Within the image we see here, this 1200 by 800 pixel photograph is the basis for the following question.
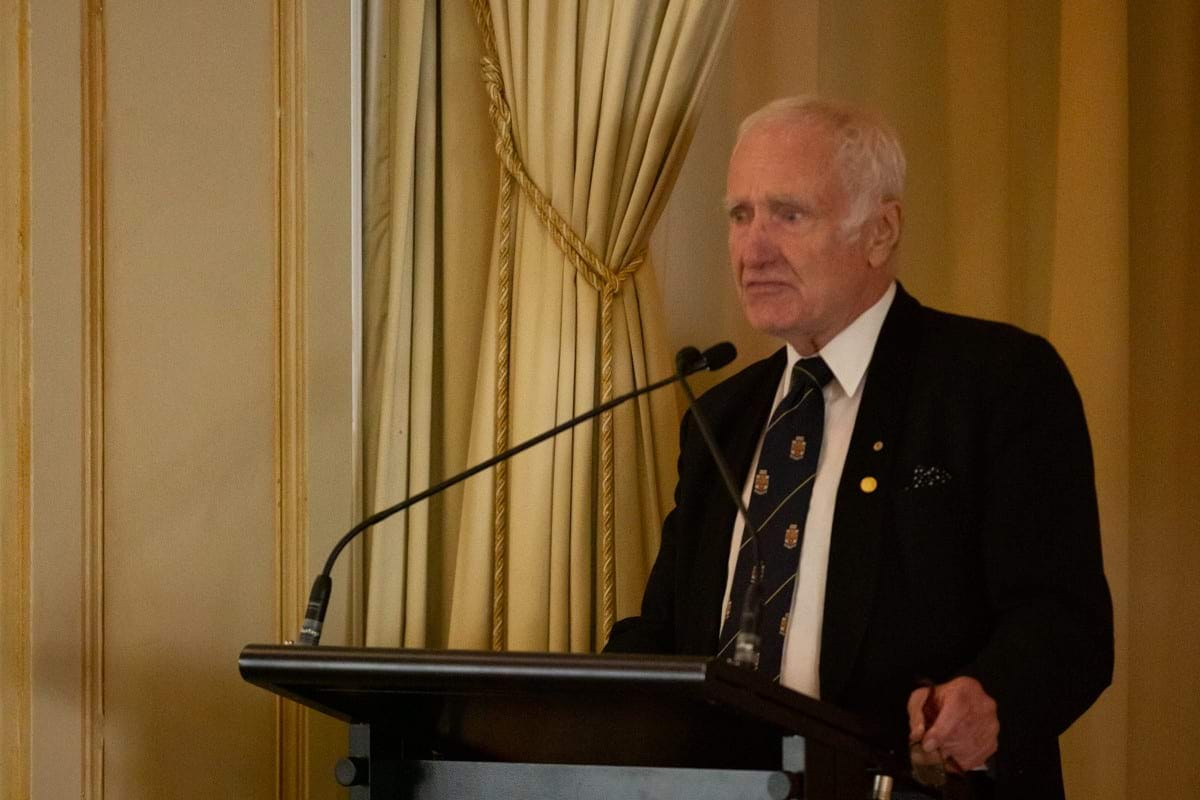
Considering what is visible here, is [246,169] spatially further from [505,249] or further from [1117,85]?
[1117,85]

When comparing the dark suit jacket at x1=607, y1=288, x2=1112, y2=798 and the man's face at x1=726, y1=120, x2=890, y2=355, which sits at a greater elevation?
the man's face at x1=726, y1=120, x2=890, y2=355

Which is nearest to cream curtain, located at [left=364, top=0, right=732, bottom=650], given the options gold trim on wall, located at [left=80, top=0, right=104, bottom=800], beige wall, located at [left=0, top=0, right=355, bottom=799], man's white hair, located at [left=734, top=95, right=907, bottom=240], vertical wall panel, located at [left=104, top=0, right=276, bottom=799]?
beige wall, located at [left=0, top=0, right=355, bottom=799]

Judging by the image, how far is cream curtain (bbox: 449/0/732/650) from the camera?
2.98 metres

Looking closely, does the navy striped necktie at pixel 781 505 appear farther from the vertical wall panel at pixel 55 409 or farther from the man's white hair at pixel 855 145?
the vertical wall panel at pixel 55 409

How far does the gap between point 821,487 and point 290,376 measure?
1.00 meters

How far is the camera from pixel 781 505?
2414 mm

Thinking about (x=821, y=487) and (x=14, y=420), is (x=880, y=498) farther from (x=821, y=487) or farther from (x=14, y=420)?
(x=14, y=420)

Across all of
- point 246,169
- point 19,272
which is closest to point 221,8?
point 246,169

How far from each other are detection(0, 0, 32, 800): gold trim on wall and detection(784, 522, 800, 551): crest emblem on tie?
3.53 feet

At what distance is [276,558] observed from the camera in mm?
2943

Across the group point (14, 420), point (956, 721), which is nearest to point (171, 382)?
point (14, 420)

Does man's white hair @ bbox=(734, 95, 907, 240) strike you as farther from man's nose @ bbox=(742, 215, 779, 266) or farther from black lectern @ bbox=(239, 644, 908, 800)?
black lectern @ bbox=(239, 644, 908, 800)

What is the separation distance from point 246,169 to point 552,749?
130 cm

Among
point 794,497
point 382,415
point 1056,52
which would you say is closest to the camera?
point 794,497
